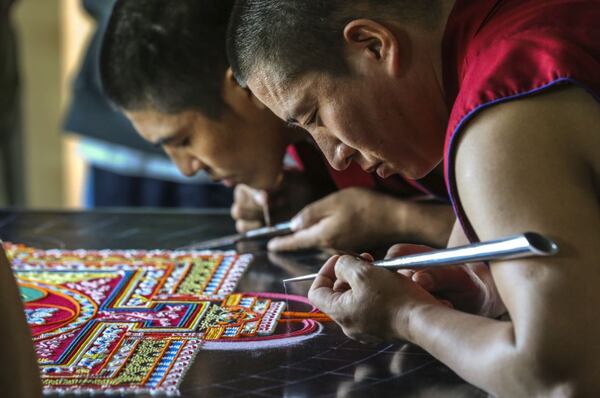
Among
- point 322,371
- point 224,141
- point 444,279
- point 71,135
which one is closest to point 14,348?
point 322,371

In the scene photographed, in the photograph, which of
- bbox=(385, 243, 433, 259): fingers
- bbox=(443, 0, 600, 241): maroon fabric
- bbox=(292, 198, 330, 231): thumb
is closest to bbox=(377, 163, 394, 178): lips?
bbox=(385, 243, 433, 259): fingers

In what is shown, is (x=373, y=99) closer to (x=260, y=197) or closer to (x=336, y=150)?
(x=336, y=150)

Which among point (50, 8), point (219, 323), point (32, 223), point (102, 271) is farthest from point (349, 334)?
point (50, 8)

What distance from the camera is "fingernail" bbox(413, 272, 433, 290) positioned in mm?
1329

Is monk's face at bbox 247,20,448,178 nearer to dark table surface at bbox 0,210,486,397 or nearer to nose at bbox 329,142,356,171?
nose at bbox 329,142,356,171

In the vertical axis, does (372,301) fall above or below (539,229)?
below

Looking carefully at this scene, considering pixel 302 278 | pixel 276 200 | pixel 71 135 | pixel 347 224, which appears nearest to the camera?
pixel 302 278

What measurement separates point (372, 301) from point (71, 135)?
272 centimetres

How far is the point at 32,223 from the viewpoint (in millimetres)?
2076

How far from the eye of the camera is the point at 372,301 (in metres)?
1.17

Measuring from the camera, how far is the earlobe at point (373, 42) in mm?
1247

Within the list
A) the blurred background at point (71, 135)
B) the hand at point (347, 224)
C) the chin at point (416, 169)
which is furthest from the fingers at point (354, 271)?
the blurred background at point (71, 135)

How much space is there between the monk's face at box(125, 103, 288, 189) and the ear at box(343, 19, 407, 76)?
675 millimetres

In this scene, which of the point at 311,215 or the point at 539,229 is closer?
the point at 539,229
